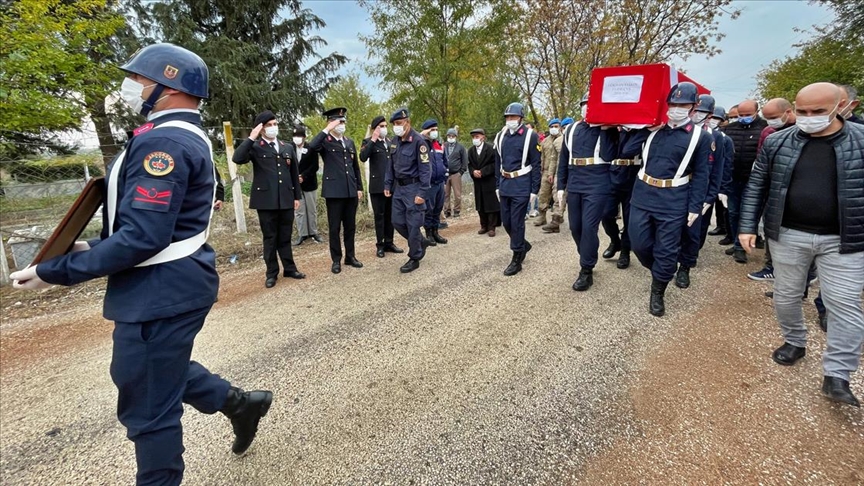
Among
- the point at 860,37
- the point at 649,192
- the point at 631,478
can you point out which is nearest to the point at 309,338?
the point at 631,478

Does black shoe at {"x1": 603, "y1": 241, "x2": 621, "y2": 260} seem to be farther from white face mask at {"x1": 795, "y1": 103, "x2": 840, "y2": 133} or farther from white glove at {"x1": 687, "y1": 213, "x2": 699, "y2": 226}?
white face mask at {"x1": 795, "y1": 103, "x2": 840, "y2": 133}

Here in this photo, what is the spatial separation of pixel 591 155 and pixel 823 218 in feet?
6.87

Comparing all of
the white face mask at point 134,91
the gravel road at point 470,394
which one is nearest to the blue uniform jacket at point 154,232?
the white face mask at point 134,91

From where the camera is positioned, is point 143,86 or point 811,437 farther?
Result: point 811,437

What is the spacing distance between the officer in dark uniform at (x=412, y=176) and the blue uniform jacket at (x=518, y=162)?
1.02 m

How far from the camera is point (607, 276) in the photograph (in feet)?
15.8

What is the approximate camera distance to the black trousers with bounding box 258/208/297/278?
4.84 meters

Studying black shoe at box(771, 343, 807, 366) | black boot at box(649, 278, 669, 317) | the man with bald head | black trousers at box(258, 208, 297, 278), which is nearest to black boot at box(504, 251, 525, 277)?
black boot at box(649, 278, 669, 317)

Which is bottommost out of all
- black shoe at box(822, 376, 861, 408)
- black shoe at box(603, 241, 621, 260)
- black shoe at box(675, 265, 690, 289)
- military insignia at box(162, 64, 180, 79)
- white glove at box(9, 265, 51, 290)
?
black shoe at box(822, 376, 861, 408)

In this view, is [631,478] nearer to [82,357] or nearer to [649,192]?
[649,192]

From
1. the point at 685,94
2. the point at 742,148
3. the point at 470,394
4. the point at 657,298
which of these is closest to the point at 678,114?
the point at 685,94

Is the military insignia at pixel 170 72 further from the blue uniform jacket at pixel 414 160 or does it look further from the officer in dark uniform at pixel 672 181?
the officer in dark uniform at pixel 672 181

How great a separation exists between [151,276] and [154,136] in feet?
1.81

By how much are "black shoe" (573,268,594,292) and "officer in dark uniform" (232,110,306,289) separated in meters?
3.47
